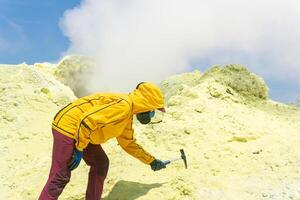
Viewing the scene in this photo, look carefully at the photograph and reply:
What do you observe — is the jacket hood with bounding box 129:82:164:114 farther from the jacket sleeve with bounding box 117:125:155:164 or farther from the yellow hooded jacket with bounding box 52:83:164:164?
the jacket sleeve with bounding box 117:125:155:164

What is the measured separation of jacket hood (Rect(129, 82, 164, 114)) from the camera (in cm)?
514

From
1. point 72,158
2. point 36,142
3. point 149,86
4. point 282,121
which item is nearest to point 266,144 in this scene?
point 282,121

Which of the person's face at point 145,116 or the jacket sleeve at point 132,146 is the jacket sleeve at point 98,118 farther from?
the jacket sleeve at point 132,146

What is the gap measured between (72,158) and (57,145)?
19 centimetres

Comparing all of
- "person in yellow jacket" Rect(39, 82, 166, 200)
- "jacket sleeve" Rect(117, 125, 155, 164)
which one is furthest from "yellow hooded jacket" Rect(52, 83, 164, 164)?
"jacket sleeve" Rect(117, 125, 155, 164)

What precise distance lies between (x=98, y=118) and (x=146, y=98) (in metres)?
0.54

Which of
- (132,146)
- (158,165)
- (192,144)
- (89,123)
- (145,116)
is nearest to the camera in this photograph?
(89,123)

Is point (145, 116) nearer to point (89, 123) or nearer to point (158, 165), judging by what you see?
point (89, 123)

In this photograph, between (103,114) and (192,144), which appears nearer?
(103,114)

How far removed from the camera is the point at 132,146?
578 cm

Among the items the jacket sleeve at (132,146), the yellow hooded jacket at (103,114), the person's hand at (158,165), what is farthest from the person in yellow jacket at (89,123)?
the person's hand at (158,165)

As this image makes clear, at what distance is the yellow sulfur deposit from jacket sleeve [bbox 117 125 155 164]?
40cm

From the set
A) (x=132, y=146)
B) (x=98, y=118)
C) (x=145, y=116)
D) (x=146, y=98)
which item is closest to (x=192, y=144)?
(x=132, y=146)

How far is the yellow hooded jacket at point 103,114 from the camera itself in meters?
4.93
